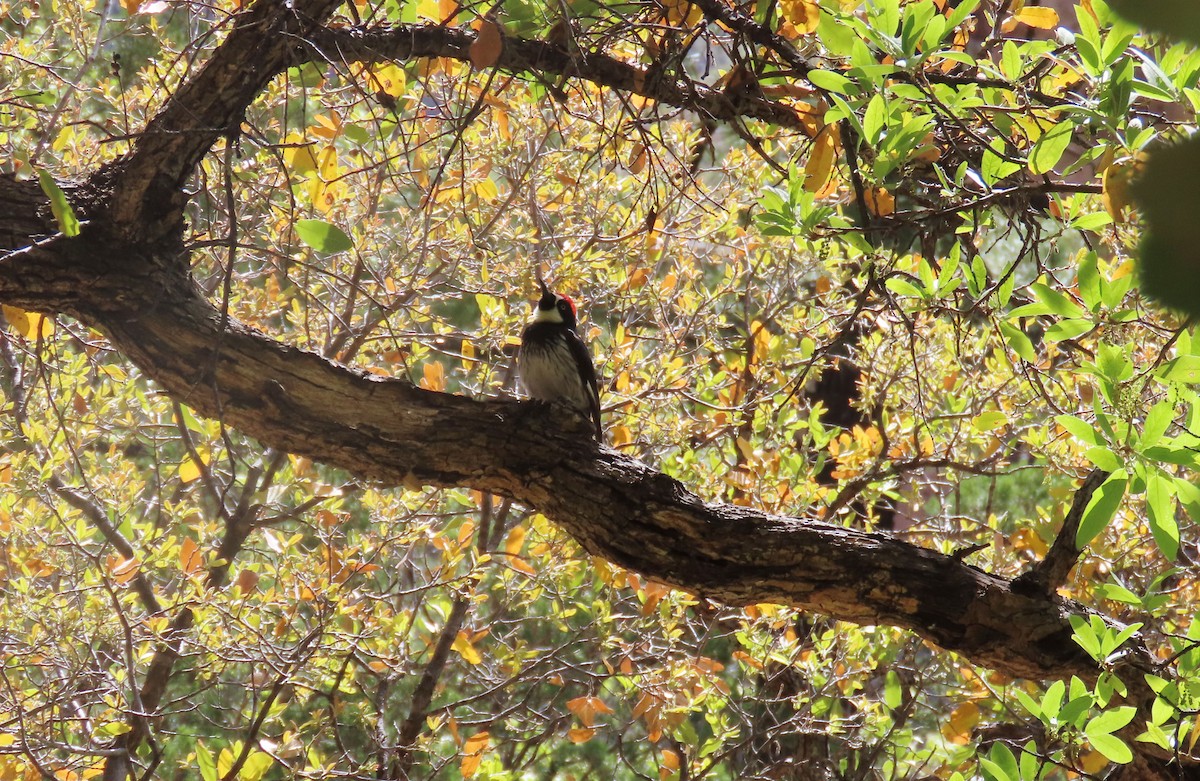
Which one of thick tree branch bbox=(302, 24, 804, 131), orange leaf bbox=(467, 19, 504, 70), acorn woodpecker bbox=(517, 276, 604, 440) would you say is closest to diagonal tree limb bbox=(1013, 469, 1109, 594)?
thick tree branch bbox=(302, 24, 804, 131)

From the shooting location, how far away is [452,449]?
2.69 meters

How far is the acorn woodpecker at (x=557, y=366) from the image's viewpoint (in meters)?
4.48

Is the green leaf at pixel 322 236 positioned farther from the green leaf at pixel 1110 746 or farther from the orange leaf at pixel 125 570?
the green leaf at pixel 1110 746

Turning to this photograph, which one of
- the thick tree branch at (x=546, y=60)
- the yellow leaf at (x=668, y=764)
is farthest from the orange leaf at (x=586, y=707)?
the thick tree branch at (x=546, y=60)

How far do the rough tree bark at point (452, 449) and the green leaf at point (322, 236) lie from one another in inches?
14.8

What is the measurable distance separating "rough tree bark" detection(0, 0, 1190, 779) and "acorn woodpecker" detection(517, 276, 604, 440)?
5.47ft

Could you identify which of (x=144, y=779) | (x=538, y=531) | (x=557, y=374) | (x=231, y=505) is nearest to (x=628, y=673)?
(x=538, y=531)

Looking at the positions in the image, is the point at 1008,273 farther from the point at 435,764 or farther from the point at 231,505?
the point at 231,505

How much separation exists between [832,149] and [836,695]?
9.58 feet

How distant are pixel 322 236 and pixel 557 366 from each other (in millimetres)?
2151

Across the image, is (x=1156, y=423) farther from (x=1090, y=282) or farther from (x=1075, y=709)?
(x=1075, y=709)

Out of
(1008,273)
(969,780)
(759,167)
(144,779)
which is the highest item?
(759,167)

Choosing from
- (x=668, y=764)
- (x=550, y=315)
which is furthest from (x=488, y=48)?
(x=668, y=764)

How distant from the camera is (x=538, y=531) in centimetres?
440
